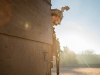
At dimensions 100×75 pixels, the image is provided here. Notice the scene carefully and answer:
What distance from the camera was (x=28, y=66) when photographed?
3.47 metres

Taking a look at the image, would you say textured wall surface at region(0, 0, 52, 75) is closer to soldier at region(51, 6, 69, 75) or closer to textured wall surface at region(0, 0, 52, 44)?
textured wall surface at region(0, 0, 52, 44)

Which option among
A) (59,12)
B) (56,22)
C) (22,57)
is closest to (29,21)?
(22,57)

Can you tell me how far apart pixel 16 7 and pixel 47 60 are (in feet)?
9.44

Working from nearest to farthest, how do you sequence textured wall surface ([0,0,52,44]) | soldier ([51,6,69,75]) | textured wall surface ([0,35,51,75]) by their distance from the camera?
textured wall surface ([0,35,51,75])
textured wall surface ([0,0,52,44])
soldier ([51,6,69,75])

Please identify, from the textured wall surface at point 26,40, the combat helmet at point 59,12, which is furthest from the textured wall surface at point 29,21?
the combat helmet at point 59,12

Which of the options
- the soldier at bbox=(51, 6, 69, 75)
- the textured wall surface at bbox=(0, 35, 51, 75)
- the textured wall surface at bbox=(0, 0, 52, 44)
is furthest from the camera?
the soldier at bbox=(51, 6, 69, 75)

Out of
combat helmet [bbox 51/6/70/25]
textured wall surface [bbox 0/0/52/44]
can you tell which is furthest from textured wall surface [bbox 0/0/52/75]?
combat helmet [bbox 51/6/70/25]

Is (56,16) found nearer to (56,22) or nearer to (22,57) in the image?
(56,22)

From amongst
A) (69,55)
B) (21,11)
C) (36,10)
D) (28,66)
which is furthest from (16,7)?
(69,55)

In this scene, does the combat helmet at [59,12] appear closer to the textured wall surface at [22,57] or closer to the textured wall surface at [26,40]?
the textured wall surface at [26,40]

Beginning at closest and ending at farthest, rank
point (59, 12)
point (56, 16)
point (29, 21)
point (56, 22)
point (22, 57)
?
point (22, 57) < point (29, 21) < point (56, 16) < point (59, 12) < point (56, 22)

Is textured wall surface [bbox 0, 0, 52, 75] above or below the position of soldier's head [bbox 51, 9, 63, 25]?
below

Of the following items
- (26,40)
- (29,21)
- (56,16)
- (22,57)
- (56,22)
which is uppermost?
(56,16)

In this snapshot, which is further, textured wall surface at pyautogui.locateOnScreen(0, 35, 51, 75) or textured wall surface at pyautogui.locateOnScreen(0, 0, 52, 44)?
textured wall surface at pyautogui.locateOnScreen(0, 0, 52, 44)
